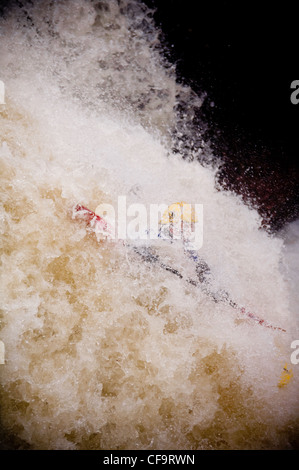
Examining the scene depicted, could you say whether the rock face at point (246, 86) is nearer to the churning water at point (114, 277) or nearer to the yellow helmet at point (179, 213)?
Result: the churning water at point (114, 277)

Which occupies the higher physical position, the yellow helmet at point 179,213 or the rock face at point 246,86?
the rock face at point 246,86

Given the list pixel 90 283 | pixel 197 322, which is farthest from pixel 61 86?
pixel 197 322

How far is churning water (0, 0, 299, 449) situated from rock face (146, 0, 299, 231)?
0.47ft

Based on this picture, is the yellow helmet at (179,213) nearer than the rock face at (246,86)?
No

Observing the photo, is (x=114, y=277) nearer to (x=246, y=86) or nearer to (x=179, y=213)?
(x=179, y=213)

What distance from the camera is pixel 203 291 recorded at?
1.74 metres

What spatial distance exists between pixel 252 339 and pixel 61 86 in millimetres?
2263

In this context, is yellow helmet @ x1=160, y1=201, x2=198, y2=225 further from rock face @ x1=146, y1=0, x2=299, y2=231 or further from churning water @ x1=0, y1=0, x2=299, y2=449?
rock face @ x1=146, y1=0, x2=299, y2=231

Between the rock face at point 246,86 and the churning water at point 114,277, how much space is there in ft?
0.47

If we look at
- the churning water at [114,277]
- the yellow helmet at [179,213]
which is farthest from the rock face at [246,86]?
the yellow helmet at [179,213]

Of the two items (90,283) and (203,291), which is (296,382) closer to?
(203,291)

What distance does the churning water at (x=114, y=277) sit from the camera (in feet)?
5.20

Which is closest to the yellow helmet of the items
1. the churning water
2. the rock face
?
the churning water
